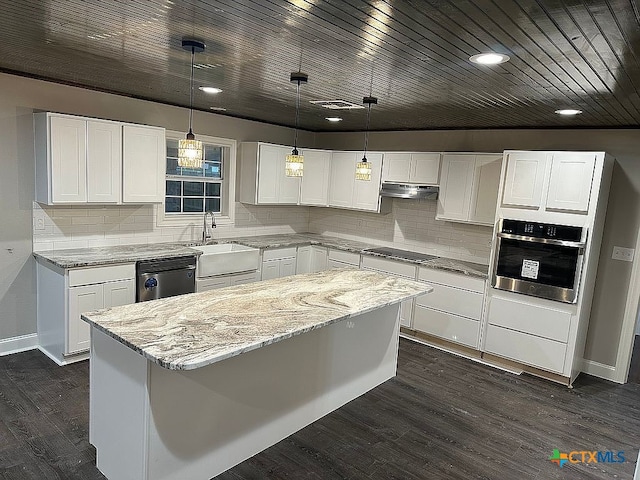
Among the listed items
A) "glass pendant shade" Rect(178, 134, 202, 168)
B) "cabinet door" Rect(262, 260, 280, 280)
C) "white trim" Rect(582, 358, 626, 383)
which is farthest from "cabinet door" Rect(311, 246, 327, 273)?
"glass pendant shade" Rect(178, 134, 202, 168)

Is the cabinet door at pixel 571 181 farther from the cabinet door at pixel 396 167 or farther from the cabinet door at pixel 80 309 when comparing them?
the cabinet door at pixel 80 309

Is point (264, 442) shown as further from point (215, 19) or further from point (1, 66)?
point (1, 66)

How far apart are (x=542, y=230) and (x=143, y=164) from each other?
3731 mm

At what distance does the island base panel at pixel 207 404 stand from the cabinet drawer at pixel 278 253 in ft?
7.30

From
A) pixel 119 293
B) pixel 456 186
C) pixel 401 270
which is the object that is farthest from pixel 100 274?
pixel 456 186

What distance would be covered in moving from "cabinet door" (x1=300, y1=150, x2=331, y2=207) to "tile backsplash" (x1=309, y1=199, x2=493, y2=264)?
45cm

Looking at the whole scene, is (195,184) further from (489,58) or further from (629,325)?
(629,325)

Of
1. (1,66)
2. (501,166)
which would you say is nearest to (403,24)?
(501,166)

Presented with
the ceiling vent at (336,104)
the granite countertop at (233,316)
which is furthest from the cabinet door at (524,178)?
the ceiling vent at (336,104)

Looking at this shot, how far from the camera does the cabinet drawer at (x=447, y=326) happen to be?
4.59 m

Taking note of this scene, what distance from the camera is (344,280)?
142 inches

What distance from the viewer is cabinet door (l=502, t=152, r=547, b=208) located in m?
4.08

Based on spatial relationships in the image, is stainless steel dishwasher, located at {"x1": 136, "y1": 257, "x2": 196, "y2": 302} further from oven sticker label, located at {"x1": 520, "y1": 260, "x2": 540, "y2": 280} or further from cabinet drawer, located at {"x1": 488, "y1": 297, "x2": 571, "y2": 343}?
oven sticker label, located at {"x1": 520, "y1": 260, "x2": 540, "y2": 280}

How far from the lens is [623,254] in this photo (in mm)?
4223
